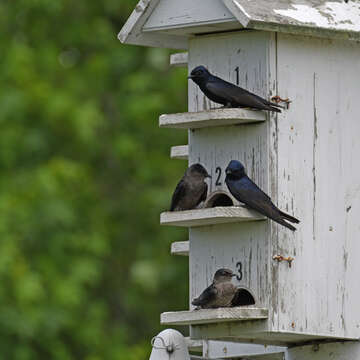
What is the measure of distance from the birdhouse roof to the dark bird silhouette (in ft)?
2.01

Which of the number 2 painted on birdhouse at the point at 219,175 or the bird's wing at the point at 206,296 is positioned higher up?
the number 2 painted on birdhouse at the point at 219,175

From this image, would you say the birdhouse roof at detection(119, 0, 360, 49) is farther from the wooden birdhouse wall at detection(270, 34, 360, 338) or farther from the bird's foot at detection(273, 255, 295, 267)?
the bird's foot at detection(273, 255, 295, 267)

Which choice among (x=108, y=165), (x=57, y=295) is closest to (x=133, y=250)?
(x=108, y=165)

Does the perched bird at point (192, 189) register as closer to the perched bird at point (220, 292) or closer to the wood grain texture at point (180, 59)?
the perched bird at point (220, 292)

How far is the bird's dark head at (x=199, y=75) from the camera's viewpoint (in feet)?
29.7

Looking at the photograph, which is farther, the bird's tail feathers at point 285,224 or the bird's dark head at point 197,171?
the bird's dark head at point 197,171

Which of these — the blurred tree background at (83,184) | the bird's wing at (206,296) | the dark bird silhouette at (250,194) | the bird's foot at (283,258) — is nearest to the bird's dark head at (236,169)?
the dark bird silhouette at (250,194)

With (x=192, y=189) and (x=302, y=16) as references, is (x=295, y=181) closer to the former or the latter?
(x=192, y=189)

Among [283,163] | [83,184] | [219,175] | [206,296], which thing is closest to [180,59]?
[219,175]

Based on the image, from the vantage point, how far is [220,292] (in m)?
8.82

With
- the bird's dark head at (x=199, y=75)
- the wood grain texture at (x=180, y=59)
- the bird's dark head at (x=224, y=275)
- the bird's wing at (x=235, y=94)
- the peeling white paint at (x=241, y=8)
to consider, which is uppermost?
the peeling white paint at (x=241, y=8)

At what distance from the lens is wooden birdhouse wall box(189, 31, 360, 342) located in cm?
881

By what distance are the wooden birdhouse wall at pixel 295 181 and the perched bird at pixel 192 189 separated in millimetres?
84

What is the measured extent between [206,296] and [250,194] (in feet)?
1.64
